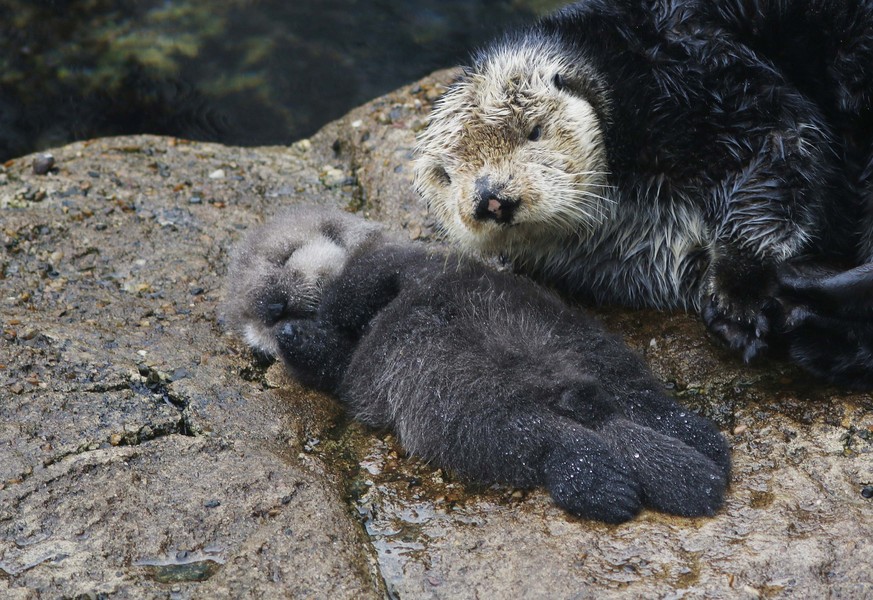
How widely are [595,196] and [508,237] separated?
17.0 inches

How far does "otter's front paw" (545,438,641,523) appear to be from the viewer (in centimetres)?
334

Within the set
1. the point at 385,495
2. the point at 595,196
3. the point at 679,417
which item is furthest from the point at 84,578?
the point at 595,196

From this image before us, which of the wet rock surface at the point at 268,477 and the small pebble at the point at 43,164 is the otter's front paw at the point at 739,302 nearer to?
the wet rock surface at the point at 268,477

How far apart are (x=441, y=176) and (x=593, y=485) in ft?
5.81

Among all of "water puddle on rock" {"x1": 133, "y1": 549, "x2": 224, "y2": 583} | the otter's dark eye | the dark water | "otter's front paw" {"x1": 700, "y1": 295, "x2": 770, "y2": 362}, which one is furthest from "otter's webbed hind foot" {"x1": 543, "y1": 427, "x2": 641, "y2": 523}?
the dark water

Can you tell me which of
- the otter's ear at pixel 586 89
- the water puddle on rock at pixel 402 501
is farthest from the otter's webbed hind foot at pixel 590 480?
the otter's ear at pixel 586 89

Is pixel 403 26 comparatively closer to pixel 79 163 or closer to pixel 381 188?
pixel 381 188

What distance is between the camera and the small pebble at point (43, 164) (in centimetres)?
582

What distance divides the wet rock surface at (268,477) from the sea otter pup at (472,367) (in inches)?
4.4

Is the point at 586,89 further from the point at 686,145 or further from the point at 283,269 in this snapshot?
the point at 283,269

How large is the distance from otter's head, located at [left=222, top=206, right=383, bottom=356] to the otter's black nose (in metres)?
0.90

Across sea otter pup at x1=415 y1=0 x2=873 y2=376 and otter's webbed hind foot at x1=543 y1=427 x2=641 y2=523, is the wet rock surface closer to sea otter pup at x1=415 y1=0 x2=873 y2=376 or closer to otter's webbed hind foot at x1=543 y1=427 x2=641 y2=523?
otter's webbed hind foot at x1=543 y1=427 x2=641 y2=523

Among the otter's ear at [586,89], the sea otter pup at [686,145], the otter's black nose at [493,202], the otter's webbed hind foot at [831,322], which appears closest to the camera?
the otter's webbed hind foot at [831,322]

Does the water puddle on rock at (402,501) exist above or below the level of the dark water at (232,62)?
below
